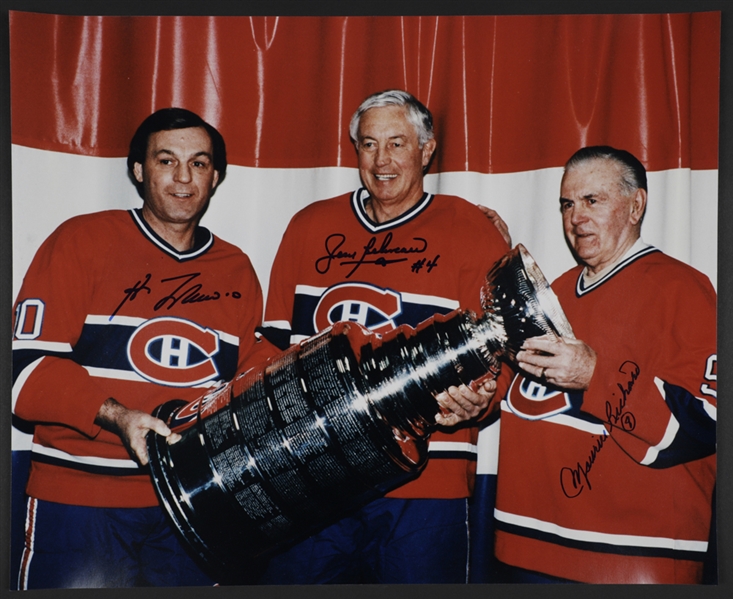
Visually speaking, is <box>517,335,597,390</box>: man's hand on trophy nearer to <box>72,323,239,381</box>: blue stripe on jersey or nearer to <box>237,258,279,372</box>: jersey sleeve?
<box>237,258,279,372</box>: jersey sleeve

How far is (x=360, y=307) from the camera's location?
138cm

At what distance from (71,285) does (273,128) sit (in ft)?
1.82

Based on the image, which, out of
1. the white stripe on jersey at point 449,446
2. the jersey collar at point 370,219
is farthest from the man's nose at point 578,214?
the white stripe on jersey at point 449,446

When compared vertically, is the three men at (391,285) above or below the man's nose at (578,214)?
below

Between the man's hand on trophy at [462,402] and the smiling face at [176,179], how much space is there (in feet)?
2.14

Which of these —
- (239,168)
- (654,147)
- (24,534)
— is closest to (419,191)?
(239,168)

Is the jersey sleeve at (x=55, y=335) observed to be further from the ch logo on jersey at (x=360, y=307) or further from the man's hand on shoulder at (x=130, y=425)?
the ch logo on jersey at (x=360, y=307)

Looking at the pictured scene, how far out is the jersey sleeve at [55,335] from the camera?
1345mm

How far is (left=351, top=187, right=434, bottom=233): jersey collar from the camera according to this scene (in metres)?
1.40

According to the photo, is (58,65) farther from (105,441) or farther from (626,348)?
(626,348)

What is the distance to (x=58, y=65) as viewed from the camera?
140cm

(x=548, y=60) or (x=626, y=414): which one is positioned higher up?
(x=548, y=60)
